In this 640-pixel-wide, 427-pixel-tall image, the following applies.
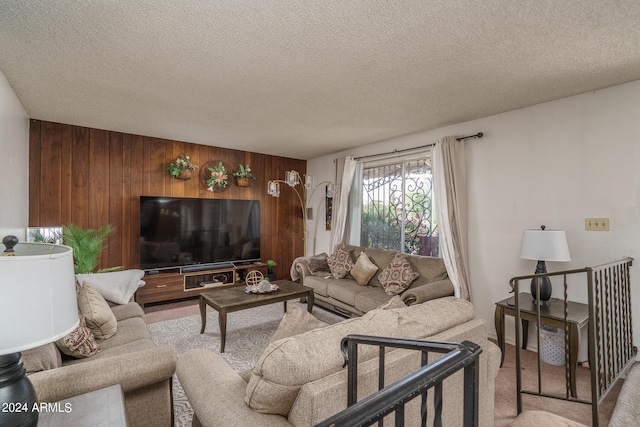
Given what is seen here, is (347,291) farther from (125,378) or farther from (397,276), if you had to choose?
(125,378)

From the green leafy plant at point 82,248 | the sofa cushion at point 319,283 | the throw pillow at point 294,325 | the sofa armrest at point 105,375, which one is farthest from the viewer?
the sofa cushion at point 319,283

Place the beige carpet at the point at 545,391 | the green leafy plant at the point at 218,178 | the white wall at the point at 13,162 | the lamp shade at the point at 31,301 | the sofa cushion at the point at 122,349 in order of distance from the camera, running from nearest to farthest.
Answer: the lamp shade at the point at 31,301
the sofa cushion at the point at 122,349
the beige carpet at the point at 545,391
the white wall at the point at 13,162
the green leafy plant at the point at 218,178

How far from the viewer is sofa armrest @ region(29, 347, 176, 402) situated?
4.21ft

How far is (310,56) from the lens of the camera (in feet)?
7.24

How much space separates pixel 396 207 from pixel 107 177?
160 inches

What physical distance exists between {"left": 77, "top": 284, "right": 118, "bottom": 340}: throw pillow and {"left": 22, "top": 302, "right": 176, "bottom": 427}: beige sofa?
31 cm

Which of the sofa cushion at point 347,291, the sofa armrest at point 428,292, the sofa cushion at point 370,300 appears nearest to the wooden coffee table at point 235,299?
→ the sofa cushion at point 347,291

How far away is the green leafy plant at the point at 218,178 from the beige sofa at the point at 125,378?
348cm

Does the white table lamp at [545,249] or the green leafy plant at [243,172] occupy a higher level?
the green leafy plant at [243,172]

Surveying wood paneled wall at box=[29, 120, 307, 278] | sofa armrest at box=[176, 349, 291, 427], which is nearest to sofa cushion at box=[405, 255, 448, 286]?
sofa armrest at box=[176, 349, 291, 427]

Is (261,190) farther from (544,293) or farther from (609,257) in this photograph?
(609,257)

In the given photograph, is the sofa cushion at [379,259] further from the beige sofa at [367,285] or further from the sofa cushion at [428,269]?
the sofa cushion at [428,269]

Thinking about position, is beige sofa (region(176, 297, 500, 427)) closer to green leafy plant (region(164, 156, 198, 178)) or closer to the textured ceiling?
the textured ceiling

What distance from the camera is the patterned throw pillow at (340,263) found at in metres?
4.21
